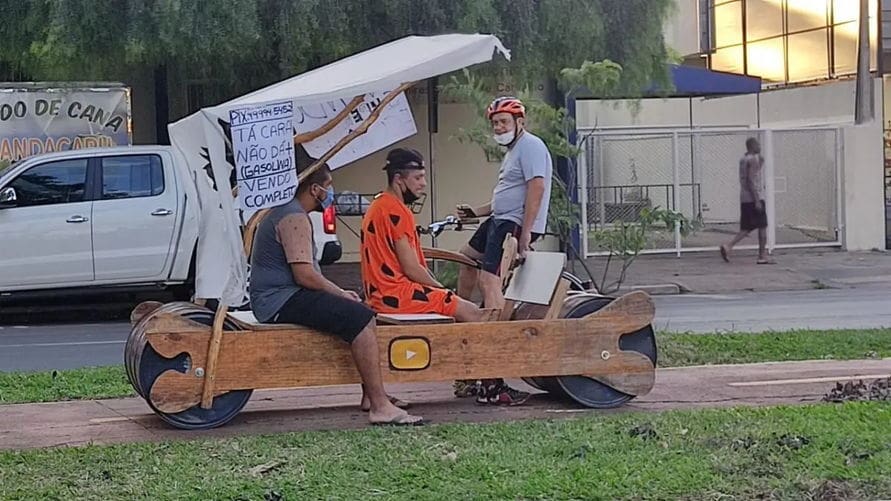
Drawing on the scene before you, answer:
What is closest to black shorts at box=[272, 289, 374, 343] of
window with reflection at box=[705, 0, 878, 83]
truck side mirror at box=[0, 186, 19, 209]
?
truck side mirror at box=[0, 186, 19, 209]

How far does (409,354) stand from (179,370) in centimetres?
127

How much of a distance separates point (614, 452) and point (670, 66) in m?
12.9

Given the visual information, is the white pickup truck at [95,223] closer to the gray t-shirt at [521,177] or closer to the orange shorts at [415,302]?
the gray t-shirt at [521,177]

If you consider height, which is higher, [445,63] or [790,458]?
[445,63]

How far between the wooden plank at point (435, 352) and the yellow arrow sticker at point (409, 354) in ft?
0.07

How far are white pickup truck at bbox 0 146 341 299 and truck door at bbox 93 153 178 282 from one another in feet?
0.04

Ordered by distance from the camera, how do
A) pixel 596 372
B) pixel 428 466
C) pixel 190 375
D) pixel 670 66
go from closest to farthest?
pixel 428 466
pixel 190 375
pixel 596 372
pixel 670 66

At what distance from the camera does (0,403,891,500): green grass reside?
5.50m

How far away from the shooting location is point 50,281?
13750 millimetres

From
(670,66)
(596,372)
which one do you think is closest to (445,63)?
(596,372)

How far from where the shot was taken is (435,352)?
7.18 m

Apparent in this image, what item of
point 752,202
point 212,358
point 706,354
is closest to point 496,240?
point 212,358

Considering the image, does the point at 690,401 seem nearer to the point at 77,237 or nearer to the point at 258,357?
the point at 258,357

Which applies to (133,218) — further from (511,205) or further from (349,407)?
(511,205)
